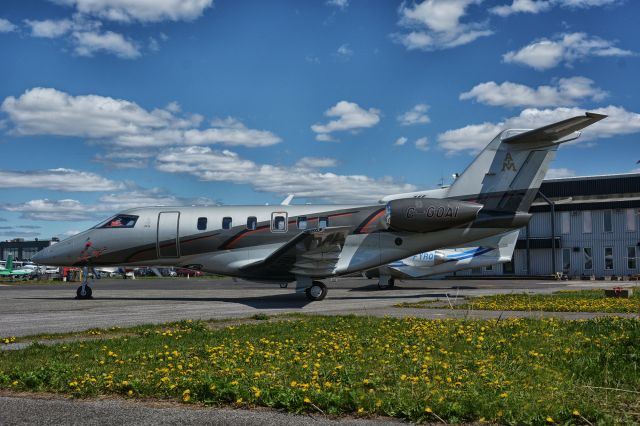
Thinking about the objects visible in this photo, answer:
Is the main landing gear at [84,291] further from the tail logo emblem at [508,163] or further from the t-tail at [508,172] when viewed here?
the tail logo emblem at [508,163]

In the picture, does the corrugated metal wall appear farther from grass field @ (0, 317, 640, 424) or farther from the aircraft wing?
grass field @ (0, 317, 640, 424)

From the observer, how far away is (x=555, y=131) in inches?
816

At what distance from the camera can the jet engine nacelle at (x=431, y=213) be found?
2236cm

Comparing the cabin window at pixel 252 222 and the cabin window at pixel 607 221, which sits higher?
the cabin window at pixel 607 221

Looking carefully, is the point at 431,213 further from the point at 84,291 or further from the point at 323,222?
the point at 84,291

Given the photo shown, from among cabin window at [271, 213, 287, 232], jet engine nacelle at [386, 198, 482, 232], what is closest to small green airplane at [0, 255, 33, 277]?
cabin window at [271, 213, 287, 232]

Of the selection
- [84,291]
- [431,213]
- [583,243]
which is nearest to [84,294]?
[84,291]

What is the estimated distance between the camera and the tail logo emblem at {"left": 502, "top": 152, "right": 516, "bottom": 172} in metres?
22.6

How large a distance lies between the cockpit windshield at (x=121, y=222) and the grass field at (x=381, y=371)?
46.0 feet

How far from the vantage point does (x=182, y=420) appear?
563cm

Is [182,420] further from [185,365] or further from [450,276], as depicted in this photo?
[450,276]

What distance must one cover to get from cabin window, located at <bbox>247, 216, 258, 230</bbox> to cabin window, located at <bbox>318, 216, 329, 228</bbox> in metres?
2.50

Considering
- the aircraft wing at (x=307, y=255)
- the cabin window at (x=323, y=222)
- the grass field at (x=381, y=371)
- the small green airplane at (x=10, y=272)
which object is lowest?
the small green airplane at (x=10, y=272)

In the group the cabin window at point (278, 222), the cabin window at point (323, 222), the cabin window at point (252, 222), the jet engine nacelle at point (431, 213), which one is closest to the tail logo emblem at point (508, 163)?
the jet engine nacelle at point (431, 213)
